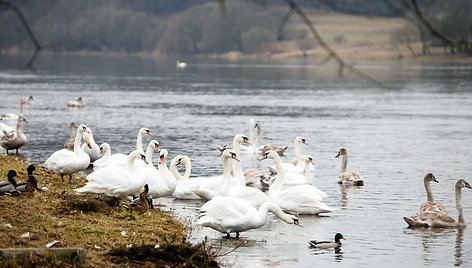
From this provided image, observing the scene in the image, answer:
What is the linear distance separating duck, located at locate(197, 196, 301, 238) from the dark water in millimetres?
318

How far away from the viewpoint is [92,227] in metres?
11.1

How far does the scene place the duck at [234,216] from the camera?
40.1ft

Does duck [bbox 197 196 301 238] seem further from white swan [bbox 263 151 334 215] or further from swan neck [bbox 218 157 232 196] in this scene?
swan neck [bbox 218 157 232 196]

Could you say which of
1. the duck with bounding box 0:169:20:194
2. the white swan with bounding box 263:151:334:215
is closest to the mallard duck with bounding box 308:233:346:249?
the white swan with bounding box 263:151:334:215

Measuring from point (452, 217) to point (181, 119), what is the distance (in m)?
24.7

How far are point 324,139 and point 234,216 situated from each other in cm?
1850

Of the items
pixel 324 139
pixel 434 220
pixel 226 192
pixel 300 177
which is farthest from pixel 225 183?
pixel 324 139

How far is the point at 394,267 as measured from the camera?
1116cm

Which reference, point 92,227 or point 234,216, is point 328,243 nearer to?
point 234,216

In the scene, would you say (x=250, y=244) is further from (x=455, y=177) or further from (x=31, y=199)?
(x=455, y=177)

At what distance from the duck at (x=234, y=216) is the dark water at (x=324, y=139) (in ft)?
1.04

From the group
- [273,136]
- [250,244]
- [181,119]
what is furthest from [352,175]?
[181,119]

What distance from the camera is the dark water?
40.5ft

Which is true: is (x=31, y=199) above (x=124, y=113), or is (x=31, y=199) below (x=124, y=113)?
below
